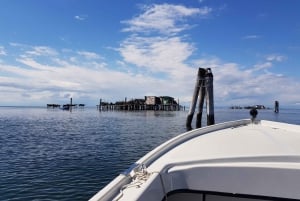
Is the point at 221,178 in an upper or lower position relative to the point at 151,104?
lower

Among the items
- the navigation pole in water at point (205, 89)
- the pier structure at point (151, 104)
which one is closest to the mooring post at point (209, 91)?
the navigation pole in water at point (205, 89)

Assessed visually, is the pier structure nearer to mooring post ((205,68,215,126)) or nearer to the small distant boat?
mooring post ((205,68,215,126))

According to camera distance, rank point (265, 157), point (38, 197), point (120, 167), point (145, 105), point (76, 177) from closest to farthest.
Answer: point (265, 157)
point (38, 197)
point (76, 177)
point (120, 167)
point (145, 105)

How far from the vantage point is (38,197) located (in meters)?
9.38

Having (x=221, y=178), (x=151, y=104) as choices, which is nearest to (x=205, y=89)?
(x=221, y=178)

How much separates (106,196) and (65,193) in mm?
7443

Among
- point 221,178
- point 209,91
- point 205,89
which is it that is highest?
point 205,89

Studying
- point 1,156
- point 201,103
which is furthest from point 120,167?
point 201,103

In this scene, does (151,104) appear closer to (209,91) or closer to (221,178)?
(209,91)

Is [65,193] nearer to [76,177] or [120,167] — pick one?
[76,177]

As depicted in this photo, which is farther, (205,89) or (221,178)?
(205,89)

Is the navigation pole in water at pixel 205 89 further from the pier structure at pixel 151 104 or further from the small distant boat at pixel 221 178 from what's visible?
the pier structure at pixel 151 104

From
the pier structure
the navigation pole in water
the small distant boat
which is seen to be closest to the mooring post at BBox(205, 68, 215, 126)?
the navigation pole in water

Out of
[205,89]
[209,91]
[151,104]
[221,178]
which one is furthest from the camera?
[151,104]
